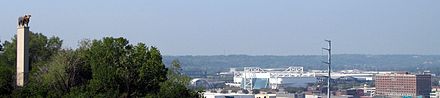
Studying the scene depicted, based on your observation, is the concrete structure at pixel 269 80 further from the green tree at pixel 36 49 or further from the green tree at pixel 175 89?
the green tree at pixel 175 89

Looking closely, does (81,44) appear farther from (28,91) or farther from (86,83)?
(28,91)

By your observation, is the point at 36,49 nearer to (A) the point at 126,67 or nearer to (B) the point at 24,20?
(B) the point at 24,20

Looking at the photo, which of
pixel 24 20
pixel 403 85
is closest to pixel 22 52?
pixel 24 20

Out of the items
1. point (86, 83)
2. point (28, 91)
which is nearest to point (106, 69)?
point (86, 83)

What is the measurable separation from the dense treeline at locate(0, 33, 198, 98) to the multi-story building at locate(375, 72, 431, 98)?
125 m

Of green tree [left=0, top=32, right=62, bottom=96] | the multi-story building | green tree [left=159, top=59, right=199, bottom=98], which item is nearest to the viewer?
green tree [left=159, top=59, right=199, bottom=98]

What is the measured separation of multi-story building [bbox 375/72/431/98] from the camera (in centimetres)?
15162

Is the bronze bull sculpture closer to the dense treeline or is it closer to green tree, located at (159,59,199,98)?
the dense treeline

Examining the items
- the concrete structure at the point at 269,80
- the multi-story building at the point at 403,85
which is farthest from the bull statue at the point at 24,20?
the concrete structure at the point at 269,80

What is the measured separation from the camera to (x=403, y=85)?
15362 centimetres

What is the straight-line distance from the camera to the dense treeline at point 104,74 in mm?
26938

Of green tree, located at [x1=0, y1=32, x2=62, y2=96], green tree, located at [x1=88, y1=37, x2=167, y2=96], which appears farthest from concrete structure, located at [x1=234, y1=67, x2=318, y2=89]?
green tree, located at [x1=88, y1=37, x2=167, y2=96]

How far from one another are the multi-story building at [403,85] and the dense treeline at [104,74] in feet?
409

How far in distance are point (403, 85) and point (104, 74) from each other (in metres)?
130
